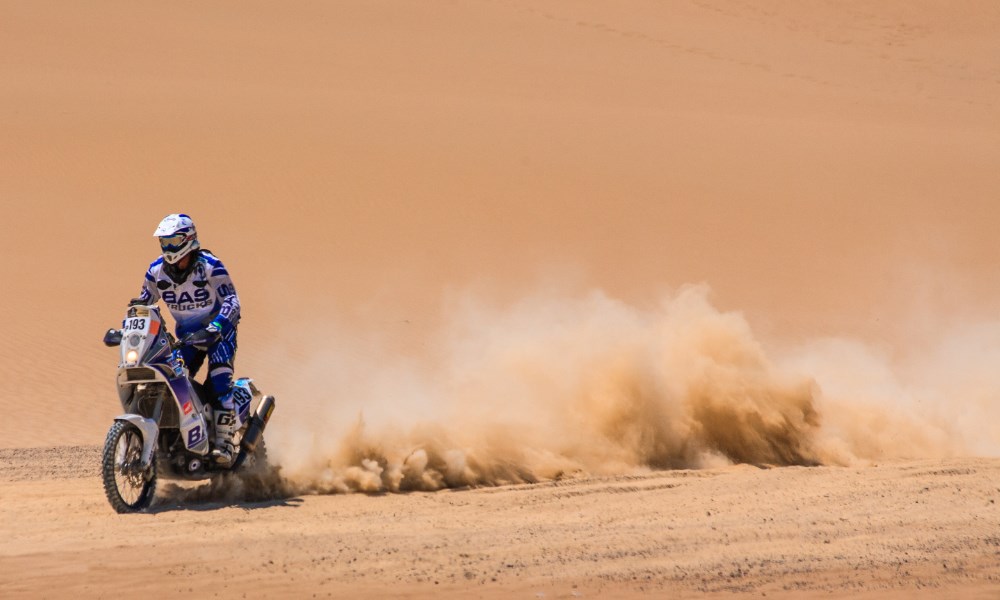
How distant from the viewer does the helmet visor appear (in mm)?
8219

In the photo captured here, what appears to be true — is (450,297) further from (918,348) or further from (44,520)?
(44,520)

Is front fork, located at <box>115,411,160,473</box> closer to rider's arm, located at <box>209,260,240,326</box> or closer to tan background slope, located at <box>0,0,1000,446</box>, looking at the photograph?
rider's arm, located at <box>209,260,240,326</box>

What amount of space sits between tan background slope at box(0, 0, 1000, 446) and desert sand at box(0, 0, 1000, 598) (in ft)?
0.42

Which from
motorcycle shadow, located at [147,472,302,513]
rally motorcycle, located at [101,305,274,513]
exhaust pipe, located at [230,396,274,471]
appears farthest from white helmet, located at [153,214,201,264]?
motorcycle shadow, located at [147,472,302,513]

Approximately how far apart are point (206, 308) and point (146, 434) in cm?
108

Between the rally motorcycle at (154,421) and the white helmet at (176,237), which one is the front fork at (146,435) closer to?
the rally motorcycle at (154,421)

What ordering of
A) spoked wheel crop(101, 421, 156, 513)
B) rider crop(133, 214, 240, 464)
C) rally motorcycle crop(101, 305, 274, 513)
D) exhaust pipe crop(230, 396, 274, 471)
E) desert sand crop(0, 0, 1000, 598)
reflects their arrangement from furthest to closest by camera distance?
exhaust pipe crop(230, 396, 274, 471), rider crop(133, 214, 240, 464), rally motorcycle crop(101, 305, 274, 513), spoked wheel crop(101, 421, 156, 513), desert sand crop(0, 0, 1000, 598)

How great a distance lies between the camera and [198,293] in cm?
852

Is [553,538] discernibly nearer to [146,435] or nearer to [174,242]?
[146,435]

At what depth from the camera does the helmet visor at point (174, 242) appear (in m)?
8.22

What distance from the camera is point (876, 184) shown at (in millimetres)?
29391

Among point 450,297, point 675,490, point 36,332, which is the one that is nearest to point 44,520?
point 675,490

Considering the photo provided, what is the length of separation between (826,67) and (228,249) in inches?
1028

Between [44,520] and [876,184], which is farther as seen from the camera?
[876,184]
